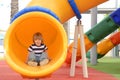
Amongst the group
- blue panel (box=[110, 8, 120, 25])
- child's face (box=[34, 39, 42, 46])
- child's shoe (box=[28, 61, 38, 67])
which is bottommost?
child's shoe (box=[28, 61, 38, 67])

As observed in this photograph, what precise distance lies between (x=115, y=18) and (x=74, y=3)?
1862 mm

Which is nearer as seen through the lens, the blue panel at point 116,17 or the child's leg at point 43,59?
the child's leg at point 43,59

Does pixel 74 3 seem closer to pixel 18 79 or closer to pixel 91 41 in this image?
pixel 18 79

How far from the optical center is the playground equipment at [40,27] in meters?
4.55

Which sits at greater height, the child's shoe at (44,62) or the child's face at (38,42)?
the child's face at (38,42)

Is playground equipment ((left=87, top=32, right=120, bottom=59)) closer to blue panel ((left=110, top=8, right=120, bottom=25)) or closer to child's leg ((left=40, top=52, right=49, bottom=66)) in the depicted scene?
blue panel ((left=110, top=8, right=120, bottom=25))

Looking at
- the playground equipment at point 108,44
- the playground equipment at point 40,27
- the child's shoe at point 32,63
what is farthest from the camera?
the playground equipment at point 108,44

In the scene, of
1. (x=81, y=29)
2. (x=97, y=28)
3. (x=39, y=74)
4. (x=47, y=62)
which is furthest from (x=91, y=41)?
(x=39, y=74)

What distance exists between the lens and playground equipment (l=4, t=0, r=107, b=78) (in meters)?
4.55

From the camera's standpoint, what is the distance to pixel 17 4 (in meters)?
12.7

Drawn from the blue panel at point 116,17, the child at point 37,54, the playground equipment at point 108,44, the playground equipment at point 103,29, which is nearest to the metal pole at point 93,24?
the playground equipment at point 108,44

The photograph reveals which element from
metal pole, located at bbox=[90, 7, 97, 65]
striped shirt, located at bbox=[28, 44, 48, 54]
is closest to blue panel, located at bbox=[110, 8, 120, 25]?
metal pole, located at bbox=[90, 7, 97, 65]

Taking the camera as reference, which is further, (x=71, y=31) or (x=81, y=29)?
(x=71, y=31)

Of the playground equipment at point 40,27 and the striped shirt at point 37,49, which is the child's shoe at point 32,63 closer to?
the playground equipment at point 40,27
